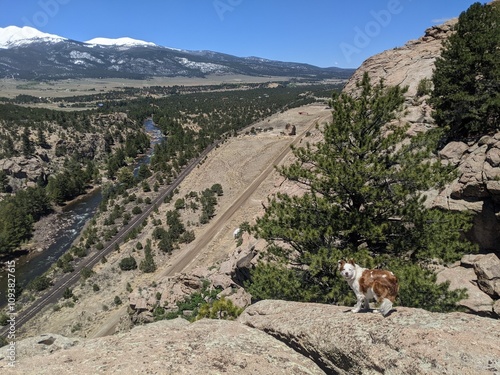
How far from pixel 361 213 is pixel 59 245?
214 feet

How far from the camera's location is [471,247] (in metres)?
14.4

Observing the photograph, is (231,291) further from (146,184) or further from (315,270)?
(146,184)

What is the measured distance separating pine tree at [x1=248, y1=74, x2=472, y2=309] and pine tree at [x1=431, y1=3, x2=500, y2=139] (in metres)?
14.1

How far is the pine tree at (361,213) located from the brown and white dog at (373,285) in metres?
4.26

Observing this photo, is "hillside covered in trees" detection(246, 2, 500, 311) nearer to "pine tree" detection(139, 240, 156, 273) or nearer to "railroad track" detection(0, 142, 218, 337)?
"pine tree" detection(139, 240, 156, 273)

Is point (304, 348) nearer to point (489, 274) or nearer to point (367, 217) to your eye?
point (367, 217)

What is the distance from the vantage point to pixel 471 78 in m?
27.0

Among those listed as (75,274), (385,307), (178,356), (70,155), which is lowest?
(75,274)

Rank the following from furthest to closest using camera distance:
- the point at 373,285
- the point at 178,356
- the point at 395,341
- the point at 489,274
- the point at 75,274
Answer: the point at 75,274, the point at 489,274, the point at 373,285, the point at 178,356, the point at 395,341

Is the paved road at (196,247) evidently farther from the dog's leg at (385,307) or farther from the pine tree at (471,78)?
the dog's leg at (385,307)

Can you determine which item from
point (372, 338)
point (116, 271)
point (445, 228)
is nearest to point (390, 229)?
point (445, 228)

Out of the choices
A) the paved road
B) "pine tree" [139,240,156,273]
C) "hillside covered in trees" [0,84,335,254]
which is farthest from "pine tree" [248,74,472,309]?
"hillside covered in trees" [0,84,335,254]

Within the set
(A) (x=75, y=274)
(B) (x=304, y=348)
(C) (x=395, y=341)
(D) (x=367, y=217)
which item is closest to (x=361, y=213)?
(D) (x=367, y=217)

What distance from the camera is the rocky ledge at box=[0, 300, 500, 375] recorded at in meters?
6.98
